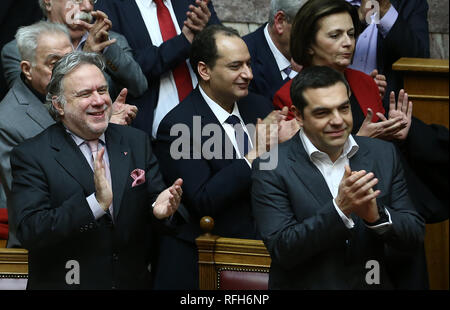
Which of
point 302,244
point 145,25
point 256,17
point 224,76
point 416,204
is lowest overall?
point 302,244

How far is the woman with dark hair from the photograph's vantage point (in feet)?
12.4

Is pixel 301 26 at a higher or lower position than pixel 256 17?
lower

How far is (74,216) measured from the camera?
3.18 meters

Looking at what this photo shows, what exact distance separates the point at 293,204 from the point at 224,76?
3.24 feet

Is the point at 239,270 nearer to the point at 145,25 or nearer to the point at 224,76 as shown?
the point at 224,76

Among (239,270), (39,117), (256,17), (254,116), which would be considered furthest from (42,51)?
(256,17)

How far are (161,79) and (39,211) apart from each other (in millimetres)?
1245

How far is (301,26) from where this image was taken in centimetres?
383

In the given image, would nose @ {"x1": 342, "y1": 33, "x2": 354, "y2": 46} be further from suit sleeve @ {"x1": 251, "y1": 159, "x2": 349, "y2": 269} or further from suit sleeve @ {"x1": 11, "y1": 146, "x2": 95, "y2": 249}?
suit sleeve @ {"x1": 11, "y1": 146, "x2": 95, "y2": 249}

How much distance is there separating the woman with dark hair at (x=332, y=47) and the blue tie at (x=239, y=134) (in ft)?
0.63

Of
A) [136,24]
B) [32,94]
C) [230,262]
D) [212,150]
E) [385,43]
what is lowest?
[230,262]

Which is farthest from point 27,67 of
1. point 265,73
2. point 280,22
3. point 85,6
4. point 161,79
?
point 280,22

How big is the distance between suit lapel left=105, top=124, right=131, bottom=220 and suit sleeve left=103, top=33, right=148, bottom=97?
646mm

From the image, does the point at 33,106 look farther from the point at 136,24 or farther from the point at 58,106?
the point at 136,24
